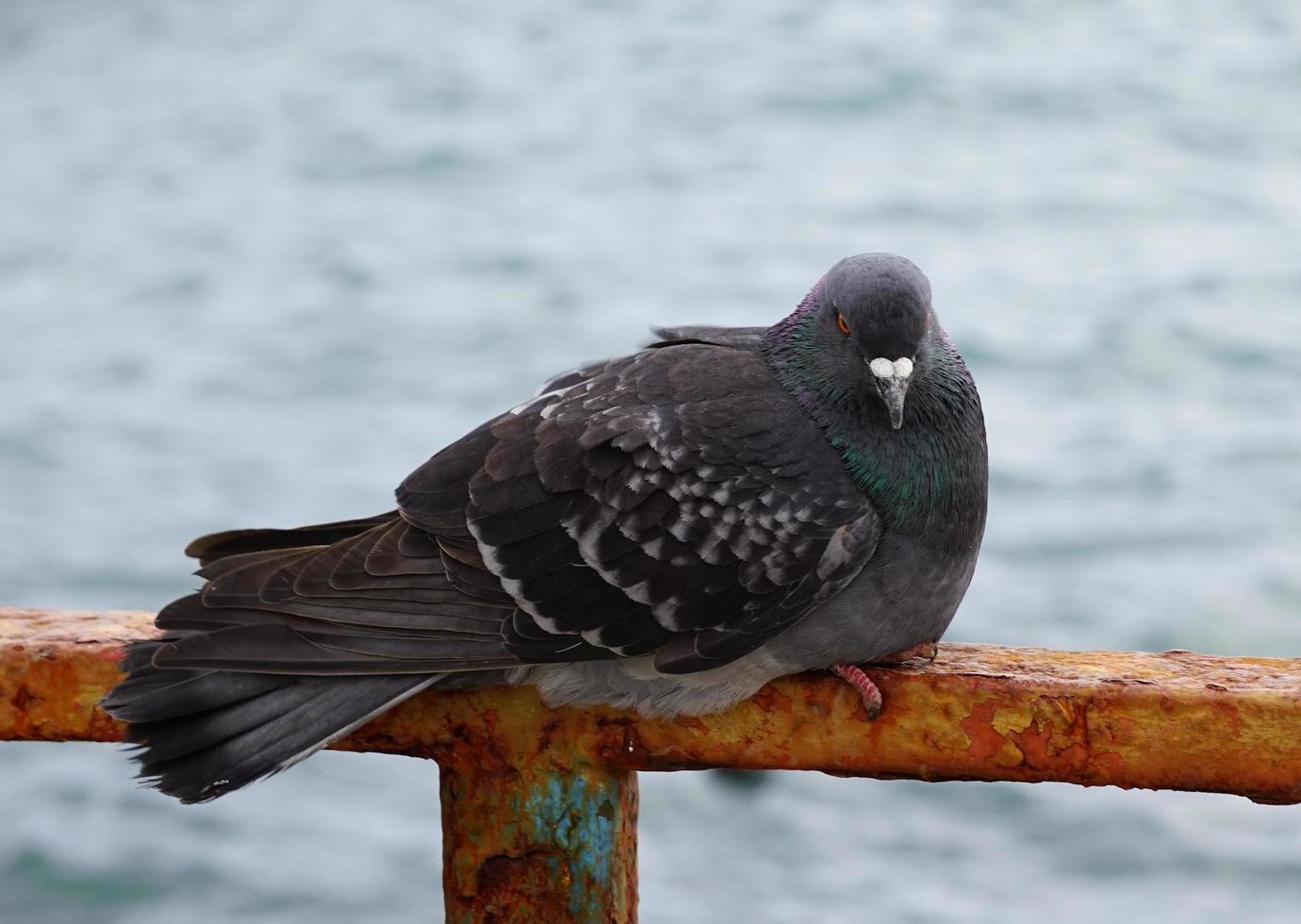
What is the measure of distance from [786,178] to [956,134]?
152 cm

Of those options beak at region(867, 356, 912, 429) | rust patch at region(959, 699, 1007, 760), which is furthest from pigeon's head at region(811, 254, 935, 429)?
rust patch at region(959, 699, 1007, 760)

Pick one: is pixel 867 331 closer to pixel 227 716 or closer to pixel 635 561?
pixel 635 561

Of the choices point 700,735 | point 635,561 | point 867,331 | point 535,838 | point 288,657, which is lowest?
point 535,838

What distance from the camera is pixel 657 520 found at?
11.9 feet

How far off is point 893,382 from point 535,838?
121 centimetres

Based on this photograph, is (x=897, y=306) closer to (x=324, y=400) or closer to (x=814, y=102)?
(x=324, y=400)

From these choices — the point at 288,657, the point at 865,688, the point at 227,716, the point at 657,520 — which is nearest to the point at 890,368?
the point at 657,520

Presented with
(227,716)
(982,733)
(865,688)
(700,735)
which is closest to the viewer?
(982,733)

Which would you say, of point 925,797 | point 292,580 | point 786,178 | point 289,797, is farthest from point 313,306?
point 292,580

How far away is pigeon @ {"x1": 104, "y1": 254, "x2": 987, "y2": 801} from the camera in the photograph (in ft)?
11.2

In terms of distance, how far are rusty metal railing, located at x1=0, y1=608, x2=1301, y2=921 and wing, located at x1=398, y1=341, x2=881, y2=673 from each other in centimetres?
19

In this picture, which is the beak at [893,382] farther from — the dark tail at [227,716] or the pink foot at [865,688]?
the dark tail at [227,716]

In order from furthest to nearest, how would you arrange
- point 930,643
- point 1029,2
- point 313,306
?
point 1029,2 < point 313,306 < point 930,643

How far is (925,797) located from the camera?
7.99 m
